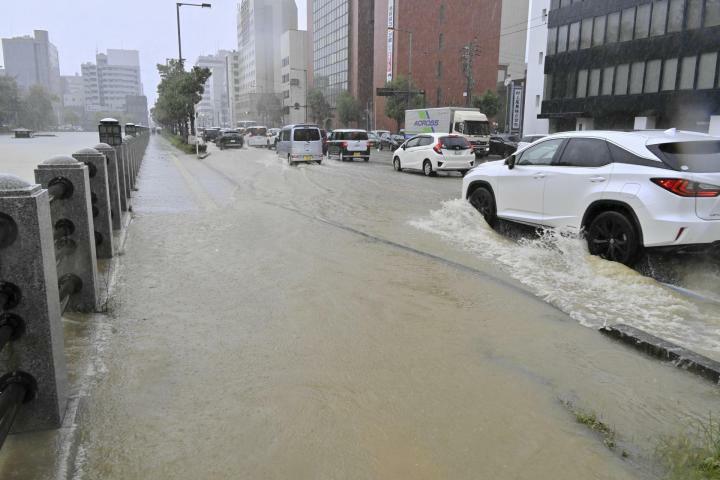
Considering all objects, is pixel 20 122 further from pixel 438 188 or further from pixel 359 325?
pixel 359 325

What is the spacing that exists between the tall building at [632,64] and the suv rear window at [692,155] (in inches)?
1193

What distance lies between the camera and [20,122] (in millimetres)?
98312

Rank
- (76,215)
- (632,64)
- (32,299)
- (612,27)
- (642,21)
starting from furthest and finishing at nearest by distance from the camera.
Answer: (612,27)
(632,64)
(642,21)
(76,215)
(32,299)

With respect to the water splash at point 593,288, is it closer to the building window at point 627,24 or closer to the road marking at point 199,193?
the road marking at point 199,193

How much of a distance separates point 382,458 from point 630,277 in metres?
4.24

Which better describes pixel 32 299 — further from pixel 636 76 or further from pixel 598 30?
pixel 598 30

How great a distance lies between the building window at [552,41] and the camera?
1699 inches

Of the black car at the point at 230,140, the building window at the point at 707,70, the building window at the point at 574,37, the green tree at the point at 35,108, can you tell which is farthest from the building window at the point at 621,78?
the green tree at the point at 35,108

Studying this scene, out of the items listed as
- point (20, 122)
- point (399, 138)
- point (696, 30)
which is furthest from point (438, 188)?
point (20, 122)

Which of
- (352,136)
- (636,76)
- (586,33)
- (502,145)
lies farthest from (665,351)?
(586,33)

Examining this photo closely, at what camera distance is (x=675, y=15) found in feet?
112

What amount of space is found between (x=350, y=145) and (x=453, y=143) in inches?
374

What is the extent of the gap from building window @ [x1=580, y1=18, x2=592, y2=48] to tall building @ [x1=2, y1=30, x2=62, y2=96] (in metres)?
135

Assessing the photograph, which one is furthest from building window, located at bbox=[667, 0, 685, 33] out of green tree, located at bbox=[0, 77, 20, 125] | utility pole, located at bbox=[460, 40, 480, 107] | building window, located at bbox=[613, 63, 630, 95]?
green tree, located at bbox=[0, 77, 20, 125]
